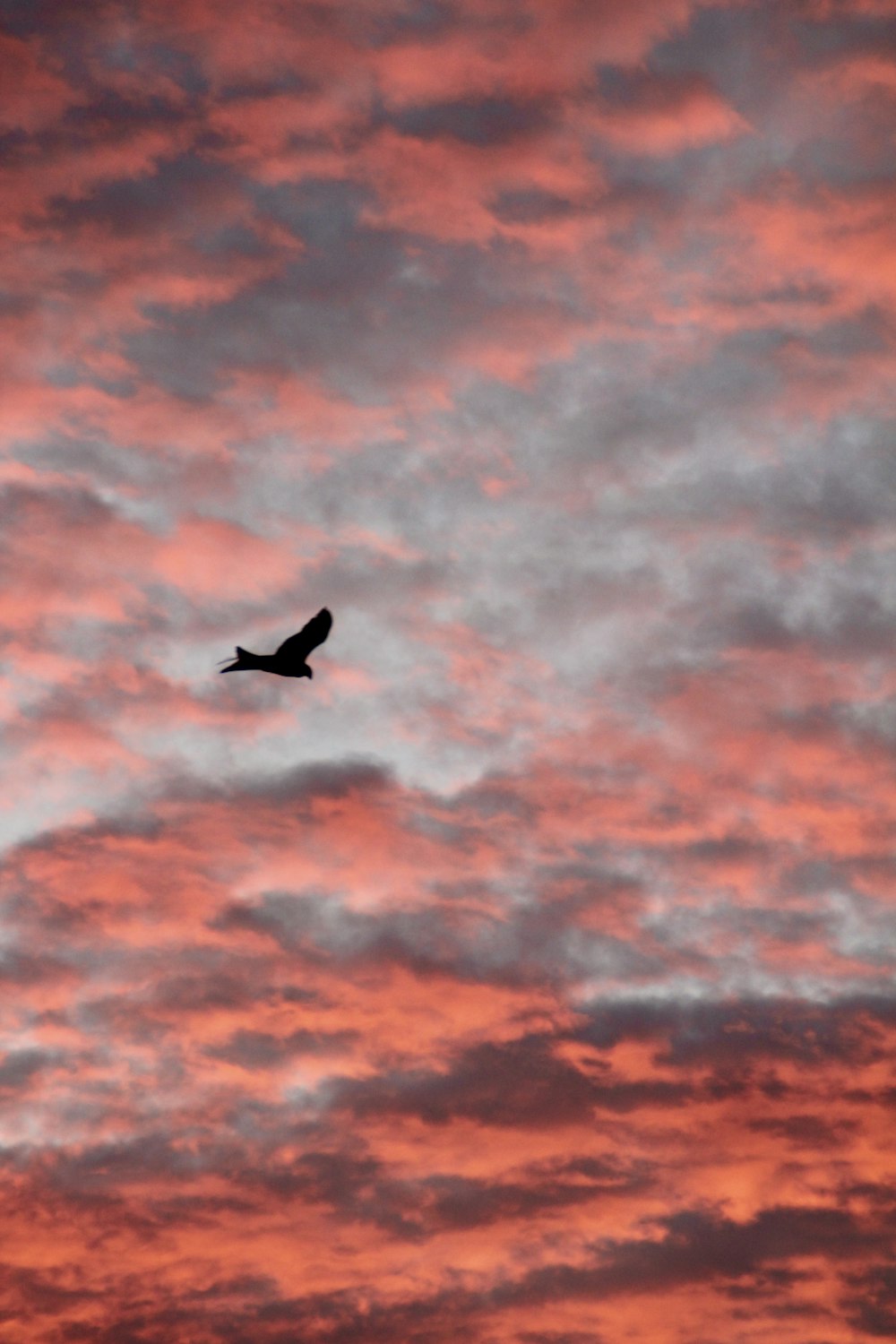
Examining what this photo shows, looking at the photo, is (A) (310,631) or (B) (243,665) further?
(A) (310,631)

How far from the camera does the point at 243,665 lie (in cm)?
4853

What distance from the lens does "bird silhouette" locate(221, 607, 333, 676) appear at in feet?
165

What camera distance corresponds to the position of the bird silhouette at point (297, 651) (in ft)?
165

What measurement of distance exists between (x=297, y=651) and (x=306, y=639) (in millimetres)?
576

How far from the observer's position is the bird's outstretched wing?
51.3m

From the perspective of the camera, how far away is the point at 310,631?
5175 cm

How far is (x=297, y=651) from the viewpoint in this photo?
51.4 meters

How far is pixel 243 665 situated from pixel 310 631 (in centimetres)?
392

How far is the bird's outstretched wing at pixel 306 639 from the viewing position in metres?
51.3

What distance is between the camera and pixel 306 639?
51625 millimetres
